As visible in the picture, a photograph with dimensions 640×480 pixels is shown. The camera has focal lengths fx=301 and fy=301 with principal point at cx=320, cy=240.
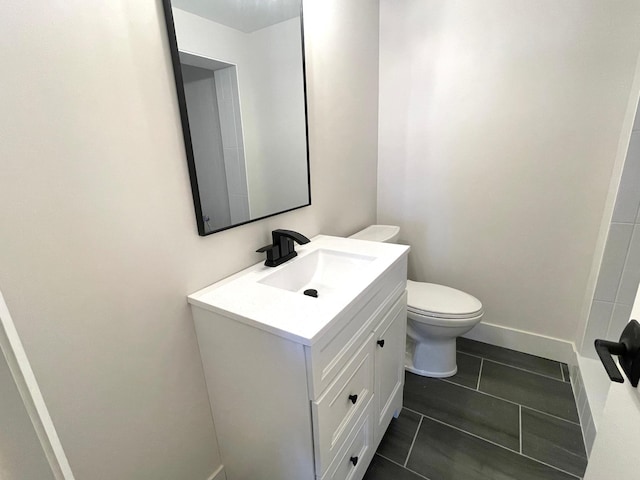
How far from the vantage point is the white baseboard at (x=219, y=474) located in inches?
45.6

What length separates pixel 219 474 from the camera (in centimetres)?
118

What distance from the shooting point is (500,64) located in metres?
1.61

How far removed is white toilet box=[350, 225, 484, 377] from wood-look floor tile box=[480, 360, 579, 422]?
0.66 feet

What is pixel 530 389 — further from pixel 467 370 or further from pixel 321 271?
pixel 321 271

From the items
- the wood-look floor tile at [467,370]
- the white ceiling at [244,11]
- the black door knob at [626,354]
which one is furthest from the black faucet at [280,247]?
the wood-look floor tile at [467,370]

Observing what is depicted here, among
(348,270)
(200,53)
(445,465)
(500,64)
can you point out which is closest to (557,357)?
(445,465)

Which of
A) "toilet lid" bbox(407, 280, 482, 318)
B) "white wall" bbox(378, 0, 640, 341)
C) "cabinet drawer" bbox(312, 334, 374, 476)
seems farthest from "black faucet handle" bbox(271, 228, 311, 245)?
"white wall" bbox(378, 0, 640, 341)

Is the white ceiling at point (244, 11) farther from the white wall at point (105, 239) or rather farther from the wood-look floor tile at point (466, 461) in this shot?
the wood-look floor tile at point (466, 461)

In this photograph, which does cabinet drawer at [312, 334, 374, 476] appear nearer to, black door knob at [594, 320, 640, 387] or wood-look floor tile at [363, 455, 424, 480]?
wood-look floor tile at [363, 455, 424, 480]

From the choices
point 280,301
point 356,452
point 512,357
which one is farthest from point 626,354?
point 512,357

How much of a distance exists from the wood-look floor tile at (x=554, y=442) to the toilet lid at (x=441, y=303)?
55 cm

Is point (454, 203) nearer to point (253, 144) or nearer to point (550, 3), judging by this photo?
point (550, 3)

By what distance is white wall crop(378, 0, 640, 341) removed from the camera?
1.46 metres

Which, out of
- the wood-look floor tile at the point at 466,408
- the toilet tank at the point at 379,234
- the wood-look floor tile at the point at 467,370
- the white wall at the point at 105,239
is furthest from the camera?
the toilet tank at the point at 379,234
